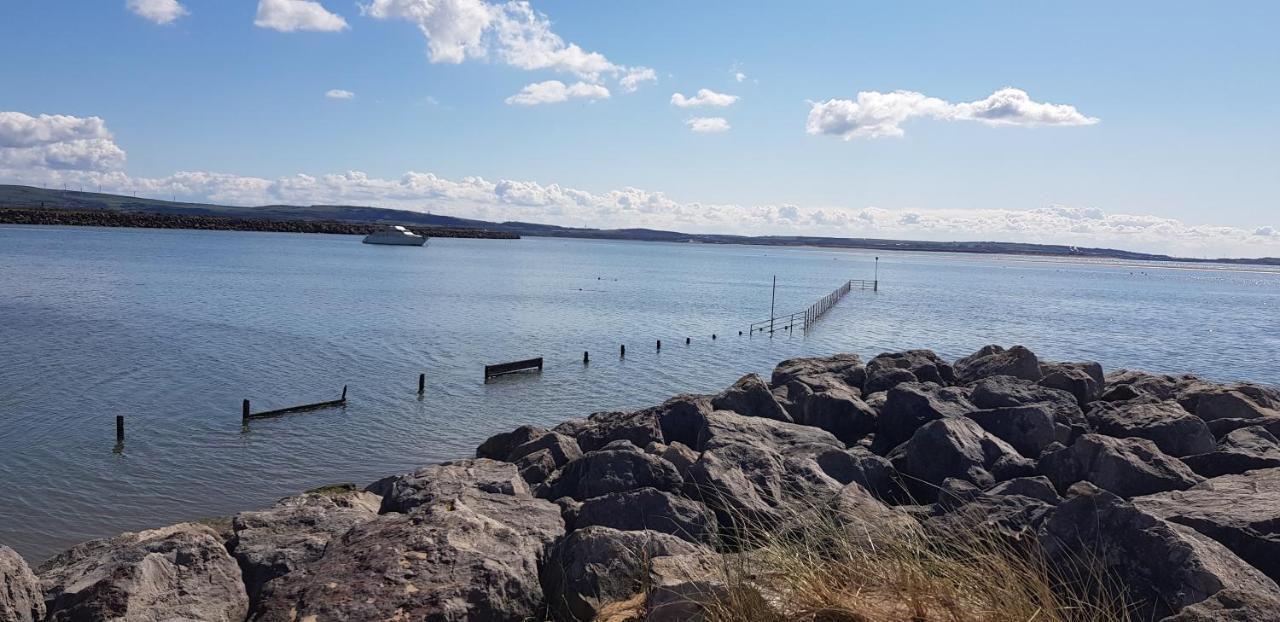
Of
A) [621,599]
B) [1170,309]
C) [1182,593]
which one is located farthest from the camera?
[1170,309]

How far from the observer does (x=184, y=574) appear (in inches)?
271

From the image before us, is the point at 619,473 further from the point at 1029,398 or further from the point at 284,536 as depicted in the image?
the point at 1029,398

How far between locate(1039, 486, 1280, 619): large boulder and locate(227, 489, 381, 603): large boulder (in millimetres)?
5859

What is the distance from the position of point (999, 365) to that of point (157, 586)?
16.6 meters

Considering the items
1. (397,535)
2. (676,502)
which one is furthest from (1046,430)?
(397,535)

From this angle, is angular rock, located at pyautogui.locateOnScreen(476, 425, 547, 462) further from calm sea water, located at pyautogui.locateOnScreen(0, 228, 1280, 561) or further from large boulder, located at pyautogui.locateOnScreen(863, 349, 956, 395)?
large boulder, located at pyautogui.locateOnScreen(863, 349, 956, 395)

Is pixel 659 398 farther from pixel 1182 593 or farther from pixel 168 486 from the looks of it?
pixel 1182 593

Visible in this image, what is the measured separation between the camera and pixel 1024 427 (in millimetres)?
12773

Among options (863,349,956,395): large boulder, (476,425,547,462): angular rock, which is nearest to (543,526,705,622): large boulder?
(476,425,547,462): angular rock

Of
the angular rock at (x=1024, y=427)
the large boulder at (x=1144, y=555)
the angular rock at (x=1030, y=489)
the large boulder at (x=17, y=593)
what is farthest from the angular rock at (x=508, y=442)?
the large boulder at (x=1144, y=555)

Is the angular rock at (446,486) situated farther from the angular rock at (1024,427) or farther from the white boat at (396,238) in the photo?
the white boat at (396,238)

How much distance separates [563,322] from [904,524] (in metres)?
36.0

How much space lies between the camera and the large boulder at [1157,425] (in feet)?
40.8

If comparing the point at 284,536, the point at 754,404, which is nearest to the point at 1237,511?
the point at 754,404
